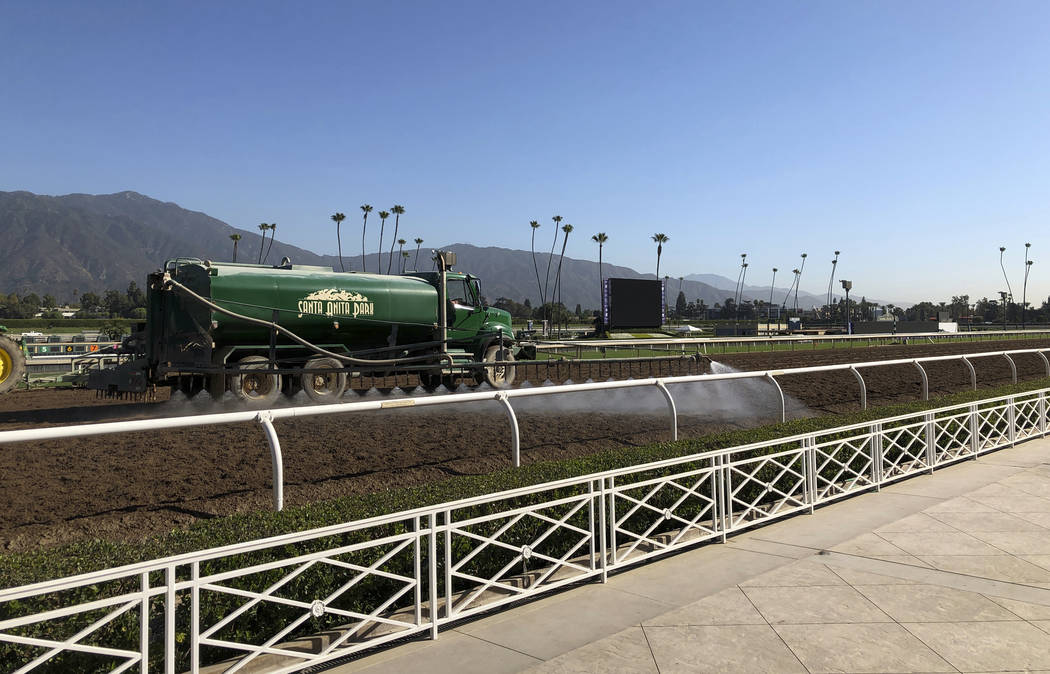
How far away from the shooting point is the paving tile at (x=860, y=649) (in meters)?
4.20

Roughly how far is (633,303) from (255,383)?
3353 centimetres

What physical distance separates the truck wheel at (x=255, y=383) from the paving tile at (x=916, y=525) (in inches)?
434

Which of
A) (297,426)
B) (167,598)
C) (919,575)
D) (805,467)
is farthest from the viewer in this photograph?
(297,426)

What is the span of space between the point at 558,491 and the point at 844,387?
13217 millimetres

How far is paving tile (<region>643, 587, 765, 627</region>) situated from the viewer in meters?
4.94

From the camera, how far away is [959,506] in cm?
840

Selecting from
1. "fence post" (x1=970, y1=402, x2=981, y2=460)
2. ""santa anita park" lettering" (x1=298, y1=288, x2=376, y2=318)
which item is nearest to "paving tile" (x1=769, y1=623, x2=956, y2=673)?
"fence post" (x1=970, y1=402, x2=981, y2=460)

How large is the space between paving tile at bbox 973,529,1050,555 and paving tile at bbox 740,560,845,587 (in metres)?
2.01

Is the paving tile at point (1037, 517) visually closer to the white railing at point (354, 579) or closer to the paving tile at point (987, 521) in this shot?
the paving tile at point (987, 521)

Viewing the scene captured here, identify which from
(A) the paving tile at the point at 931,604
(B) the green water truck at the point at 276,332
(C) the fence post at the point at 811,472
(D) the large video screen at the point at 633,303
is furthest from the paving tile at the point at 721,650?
(D) the large video screen at the point at 633,303

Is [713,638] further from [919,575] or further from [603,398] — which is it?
[603,398]

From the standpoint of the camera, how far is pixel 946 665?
419 centimetres

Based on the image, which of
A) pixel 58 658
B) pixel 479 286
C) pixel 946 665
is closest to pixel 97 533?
pixel 58 658

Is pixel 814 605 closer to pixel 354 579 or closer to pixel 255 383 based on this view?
pixel 354 579
